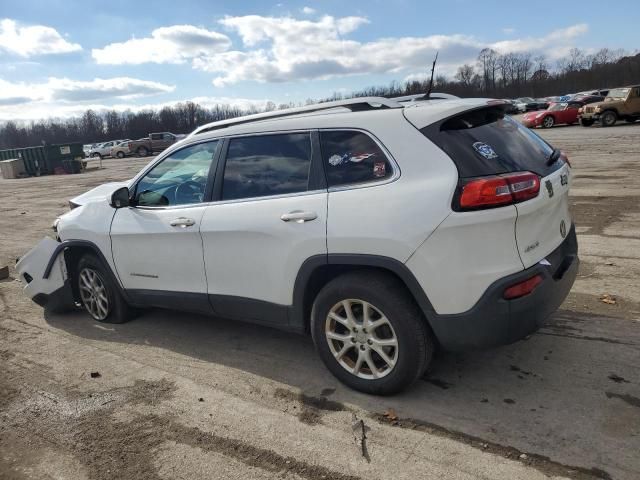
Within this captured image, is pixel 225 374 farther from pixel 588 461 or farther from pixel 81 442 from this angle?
pixel 588 461

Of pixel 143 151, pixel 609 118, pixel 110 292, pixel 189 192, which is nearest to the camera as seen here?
pixel 189 192

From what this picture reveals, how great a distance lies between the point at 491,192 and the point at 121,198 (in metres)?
3.23

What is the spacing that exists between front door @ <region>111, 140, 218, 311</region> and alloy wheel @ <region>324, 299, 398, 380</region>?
4.08ft

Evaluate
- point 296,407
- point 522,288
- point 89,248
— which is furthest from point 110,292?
point 522,288

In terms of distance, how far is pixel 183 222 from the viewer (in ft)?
13.7

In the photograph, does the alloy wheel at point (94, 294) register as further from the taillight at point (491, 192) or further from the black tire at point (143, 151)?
the black tire at point (143, 151)

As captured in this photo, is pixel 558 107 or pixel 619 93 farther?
pixel 558 107

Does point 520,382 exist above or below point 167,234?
below

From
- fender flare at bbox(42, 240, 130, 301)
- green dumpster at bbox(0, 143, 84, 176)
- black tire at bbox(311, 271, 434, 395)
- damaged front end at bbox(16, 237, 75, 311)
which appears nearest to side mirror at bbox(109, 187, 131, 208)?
fender flare at bbox(42, 240, 130, 301)

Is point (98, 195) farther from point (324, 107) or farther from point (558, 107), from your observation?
point (558, 107)

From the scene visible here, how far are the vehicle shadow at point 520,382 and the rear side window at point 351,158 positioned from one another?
4.73 feet

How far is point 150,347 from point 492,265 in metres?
3.08

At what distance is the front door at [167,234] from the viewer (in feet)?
13.8

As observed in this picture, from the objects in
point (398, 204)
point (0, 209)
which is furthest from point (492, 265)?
point (0, 209)
